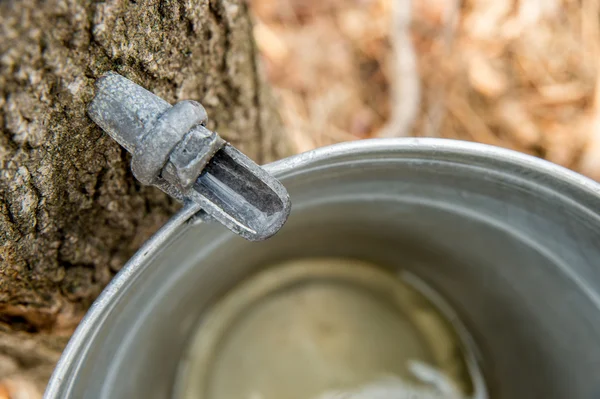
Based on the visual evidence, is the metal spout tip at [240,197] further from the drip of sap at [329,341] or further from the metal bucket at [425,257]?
the drip of sap at [329,341]

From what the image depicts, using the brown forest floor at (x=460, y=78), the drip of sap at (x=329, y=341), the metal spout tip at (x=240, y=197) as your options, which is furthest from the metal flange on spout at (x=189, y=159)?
the brown forest floor at (x=460, y=78)

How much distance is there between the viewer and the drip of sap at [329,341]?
1133 mm

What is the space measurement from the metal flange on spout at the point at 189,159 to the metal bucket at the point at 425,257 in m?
0.08

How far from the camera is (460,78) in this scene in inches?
57.5

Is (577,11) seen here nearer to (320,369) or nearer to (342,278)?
(342,278)

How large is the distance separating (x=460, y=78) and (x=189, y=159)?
115 centimetres

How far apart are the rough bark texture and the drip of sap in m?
0.36

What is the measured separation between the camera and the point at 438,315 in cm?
119

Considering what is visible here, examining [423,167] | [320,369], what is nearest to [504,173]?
[423,167]

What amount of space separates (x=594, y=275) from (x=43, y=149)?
817mm

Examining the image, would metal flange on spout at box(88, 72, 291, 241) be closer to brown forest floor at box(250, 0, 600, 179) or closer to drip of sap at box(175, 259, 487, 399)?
drip of sap at box(175, 259, 487, 399)

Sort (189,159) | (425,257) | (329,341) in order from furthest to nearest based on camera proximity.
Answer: (329,341) < (425,257) < (189,159)

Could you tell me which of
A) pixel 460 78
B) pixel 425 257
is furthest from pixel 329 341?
pixel 460 78

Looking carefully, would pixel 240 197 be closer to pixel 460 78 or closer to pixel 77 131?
pixel 77 131
